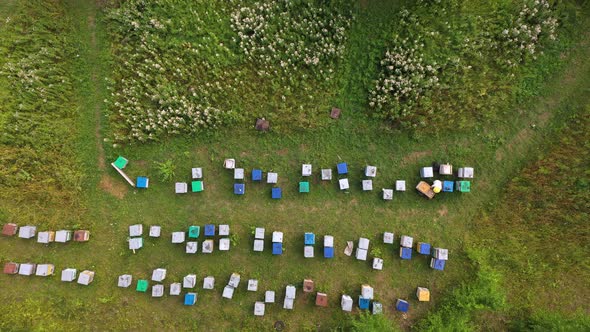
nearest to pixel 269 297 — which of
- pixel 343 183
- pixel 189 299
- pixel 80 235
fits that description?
pixel 189 299

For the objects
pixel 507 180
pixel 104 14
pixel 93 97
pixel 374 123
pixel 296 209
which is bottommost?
pixel 296 209

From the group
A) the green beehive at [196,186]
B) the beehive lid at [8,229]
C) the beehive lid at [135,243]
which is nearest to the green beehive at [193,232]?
the green beehive at [196,186]

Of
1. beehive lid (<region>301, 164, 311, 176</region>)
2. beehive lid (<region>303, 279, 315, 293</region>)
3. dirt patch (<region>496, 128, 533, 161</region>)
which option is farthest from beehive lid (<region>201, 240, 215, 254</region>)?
dirt patch (<region>496, 128, 533, 161</region>)

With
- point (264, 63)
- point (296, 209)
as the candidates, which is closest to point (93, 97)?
point (264, 63)

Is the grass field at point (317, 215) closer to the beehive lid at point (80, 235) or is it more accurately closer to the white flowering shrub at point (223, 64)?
the beehive lid at point (80, 235)

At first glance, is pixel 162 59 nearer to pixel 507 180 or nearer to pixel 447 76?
pixel 447 76

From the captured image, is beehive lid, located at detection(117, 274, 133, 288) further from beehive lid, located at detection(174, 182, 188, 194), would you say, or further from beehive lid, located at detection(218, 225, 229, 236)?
beehive lid, located at detection(218, 225, 229, 236)

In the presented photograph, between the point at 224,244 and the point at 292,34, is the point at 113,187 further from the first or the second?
the point at 292,34
